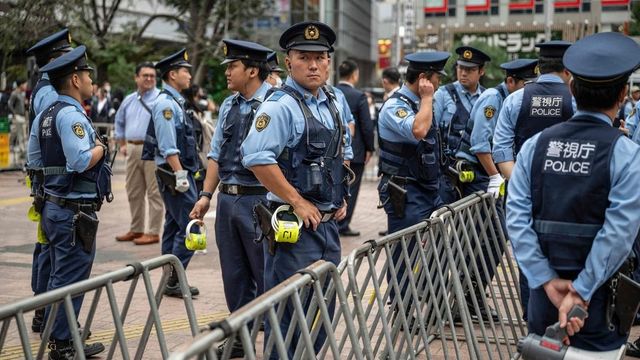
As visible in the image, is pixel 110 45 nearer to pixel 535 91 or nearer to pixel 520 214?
pixel 535 91

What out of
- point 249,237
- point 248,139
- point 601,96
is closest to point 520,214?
point 601,96

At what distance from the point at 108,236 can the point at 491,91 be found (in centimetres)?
570

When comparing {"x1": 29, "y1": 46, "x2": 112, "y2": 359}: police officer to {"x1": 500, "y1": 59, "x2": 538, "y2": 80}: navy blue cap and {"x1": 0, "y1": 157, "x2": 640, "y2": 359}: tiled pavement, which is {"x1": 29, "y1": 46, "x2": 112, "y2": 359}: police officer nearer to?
{"x1": 0, "y1": 157, "x2": 640, "y2": 359}: tiled pavement

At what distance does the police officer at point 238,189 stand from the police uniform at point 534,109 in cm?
178

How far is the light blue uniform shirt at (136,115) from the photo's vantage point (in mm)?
9672

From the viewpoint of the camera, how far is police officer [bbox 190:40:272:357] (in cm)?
566

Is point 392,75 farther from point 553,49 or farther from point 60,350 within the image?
point 60,350

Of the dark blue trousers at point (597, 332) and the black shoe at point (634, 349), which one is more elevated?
the dark blue trousers at point (597, 332)

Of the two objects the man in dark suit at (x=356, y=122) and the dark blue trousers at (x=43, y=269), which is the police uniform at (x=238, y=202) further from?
the man in dark suit at (x=356, y=122)

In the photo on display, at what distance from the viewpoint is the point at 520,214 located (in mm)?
3748

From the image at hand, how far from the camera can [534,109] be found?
616 centimetres

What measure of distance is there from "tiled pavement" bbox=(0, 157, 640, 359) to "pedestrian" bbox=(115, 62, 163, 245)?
9.8 inches

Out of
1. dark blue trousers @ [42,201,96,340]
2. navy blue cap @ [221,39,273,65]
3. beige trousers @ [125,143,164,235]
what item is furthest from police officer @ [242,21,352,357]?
beige trousers @ [125,143,164,235]

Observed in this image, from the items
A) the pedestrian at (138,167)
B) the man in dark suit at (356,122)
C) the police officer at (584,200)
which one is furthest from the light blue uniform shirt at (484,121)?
the pedestrian at (138,167)
